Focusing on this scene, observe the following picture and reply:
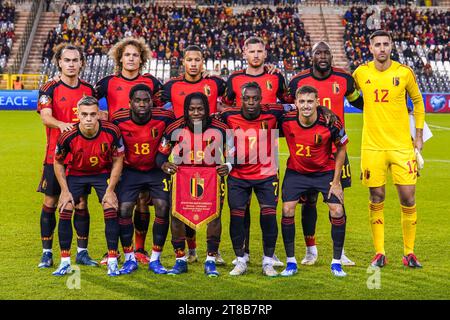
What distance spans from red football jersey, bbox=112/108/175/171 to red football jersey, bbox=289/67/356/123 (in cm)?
138

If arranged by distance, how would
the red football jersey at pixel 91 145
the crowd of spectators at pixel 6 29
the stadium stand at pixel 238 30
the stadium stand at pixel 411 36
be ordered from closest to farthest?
the red football jersey at pixel 91 145 → the stadium stand at pixel 411 36 → the stadium stand at pixel 238 30 → the crowd of spectators at pixel 6 29

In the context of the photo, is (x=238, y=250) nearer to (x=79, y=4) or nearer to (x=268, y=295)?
(x=268, y=295)

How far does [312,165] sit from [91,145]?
206cm

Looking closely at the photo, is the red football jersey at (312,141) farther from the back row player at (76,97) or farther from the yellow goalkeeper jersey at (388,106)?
the back row player at (76,97)

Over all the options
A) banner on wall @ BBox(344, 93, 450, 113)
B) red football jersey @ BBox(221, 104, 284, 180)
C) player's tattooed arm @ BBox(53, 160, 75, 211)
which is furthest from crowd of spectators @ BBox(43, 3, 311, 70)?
player's tattooed arm @ BBox(53, 160, 75, 211)

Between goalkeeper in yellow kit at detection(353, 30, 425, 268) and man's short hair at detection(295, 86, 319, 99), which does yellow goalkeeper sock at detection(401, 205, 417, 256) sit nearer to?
goalkeeper in yellow kit at detection(353, 30, 425, 268)

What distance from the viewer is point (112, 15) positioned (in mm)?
38688

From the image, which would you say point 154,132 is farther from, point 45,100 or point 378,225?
point 378,225

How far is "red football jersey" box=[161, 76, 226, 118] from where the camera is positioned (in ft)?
25.2

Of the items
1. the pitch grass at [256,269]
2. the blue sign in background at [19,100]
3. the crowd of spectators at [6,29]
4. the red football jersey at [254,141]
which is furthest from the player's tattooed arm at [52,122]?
the crowd of spectators at [6,29]

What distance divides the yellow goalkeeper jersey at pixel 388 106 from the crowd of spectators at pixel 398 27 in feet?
94.3

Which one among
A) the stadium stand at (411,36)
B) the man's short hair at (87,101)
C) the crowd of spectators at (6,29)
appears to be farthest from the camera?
the crowd of spectators at (6,29)

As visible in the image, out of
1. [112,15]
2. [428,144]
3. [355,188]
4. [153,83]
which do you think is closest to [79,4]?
[112,15]

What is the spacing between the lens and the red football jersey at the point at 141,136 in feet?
23.8
